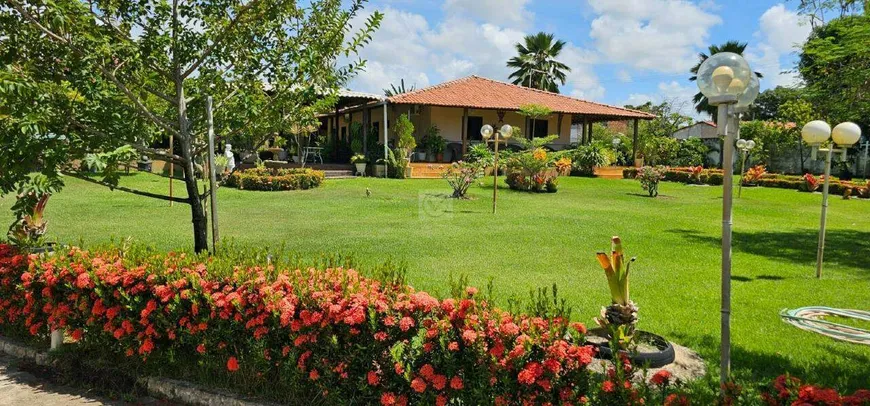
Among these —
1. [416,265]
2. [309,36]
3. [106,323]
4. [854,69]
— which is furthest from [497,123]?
[106,323]

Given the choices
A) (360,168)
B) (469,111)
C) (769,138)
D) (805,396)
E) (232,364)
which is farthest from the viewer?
(769,138)

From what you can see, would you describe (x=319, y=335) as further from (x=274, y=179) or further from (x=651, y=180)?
(x=651, y=180)

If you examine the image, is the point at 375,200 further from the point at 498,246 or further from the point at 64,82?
the point at 64,82

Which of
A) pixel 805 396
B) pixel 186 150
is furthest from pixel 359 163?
pixel 805 396

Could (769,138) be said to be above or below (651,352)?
above

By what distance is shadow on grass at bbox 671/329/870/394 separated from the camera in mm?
3971

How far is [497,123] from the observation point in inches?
1118

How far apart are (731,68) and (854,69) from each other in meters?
8.14

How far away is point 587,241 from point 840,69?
17.1 ft

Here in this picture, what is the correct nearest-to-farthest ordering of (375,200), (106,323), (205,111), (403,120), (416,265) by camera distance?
1. (106,323)
2. (205,111)
3. (416,265)
4. (375,200)
5. (403,120)

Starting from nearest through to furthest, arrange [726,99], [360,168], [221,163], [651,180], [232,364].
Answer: [726,99] → [232,364] → [221,163] → [651,180] → [360,168]

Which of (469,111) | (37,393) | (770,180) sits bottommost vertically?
(37,393)

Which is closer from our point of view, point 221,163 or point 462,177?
point 462,177

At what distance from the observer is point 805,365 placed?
4.25 m
